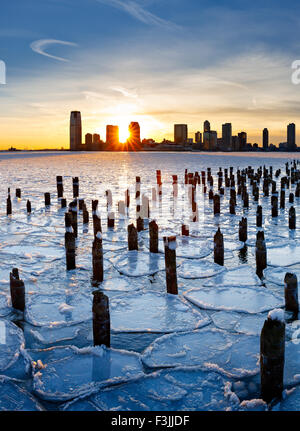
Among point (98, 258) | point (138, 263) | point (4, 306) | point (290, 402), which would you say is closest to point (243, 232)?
point (138, 263)

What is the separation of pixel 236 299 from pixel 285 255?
332 centimetres

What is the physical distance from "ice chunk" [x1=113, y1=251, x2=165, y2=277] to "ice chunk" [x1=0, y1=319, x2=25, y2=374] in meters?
3.05

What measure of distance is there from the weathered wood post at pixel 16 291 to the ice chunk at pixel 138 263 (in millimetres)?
2556

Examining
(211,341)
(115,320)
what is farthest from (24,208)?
(211,341)

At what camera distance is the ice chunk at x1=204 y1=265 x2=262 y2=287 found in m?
7.78

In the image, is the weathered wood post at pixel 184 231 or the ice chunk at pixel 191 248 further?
the weathered wood post at pixel 184 231

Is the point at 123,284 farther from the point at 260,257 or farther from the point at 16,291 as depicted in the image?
the point at 260,257

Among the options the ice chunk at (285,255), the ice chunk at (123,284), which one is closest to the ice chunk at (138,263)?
the ice chunk at (123,284)

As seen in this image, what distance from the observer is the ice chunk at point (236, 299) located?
6660mm

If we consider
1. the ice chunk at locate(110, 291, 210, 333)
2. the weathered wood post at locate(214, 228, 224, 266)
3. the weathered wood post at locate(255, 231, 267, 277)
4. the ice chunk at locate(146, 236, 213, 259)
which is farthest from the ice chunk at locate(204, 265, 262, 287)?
the ice chunk at locate(146, 236, 213, 259)

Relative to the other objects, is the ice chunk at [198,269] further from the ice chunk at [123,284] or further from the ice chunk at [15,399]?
the ice chunk at [15,399]

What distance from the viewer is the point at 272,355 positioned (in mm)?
4117
